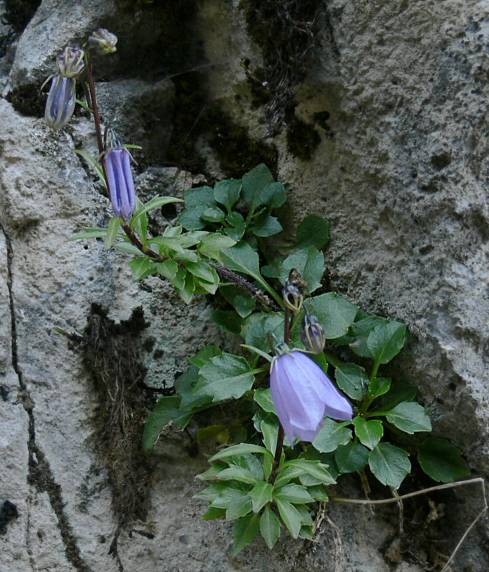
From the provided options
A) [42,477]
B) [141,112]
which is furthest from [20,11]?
[42,477]

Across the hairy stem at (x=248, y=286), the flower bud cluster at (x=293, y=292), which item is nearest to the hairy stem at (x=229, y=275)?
the hairy stem at (x=248, y=286)

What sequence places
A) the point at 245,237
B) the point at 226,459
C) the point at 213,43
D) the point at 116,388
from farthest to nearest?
the point at 213,43
the point at 245,237
the point at 116,388
the point at 226,459

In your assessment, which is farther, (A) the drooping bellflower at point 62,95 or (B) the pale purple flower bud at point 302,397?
(A) the drooping bellflower at point 62,95

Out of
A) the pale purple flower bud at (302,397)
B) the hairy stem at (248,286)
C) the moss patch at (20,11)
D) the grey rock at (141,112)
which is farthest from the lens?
the moss patch at (20,11)

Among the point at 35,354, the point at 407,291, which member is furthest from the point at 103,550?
the point at 407,291

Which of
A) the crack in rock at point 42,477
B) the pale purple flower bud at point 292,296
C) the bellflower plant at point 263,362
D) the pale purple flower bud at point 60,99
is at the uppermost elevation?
the pale purple flower bud at point 60,99

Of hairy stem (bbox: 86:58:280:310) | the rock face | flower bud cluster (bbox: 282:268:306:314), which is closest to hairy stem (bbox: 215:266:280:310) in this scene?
hairy stem (bbox: 86:58:280:310)

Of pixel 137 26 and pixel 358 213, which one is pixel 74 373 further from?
pixel 137 26

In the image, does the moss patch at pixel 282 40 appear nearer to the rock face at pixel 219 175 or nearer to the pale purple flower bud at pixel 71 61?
the rock face at pixel 219 175
